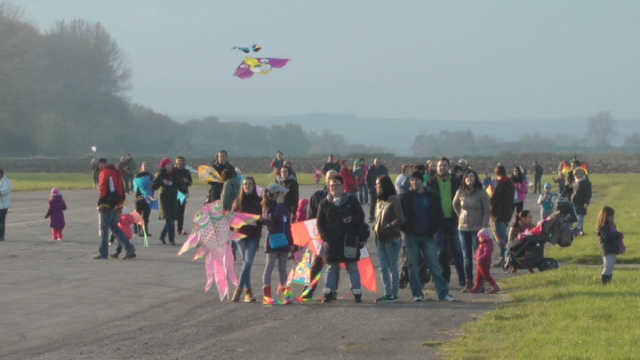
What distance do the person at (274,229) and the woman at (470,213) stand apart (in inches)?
101

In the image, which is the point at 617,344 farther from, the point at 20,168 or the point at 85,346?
the point at 20,168

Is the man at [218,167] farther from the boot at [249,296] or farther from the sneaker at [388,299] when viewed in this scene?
the sneaker at [388,299]


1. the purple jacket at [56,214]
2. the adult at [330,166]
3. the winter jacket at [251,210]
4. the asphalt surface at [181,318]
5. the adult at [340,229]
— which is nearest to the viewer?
the asphalt surface at [181,318]

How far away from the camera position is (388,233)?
12266 mm

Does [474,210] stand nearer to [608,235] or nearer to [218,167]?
[608,235]

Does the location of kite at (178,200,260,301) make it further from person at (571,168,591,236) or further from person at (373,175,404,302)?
person at (571,168,591,236)

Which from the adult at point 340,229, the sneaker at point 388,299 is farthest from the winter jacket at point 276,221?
the sneaker at point 388,299

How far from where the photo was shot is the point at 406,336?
32.4 ft

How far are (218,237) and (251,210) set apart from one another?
641 mm

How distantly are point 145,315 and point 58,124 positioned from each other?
10287cm

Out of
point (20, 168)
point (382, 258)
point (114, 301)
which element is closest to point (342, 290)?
point (382, 258)

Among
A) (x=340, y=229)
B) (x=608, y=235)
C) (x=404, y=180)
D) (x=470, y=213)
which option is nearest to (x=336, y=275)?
(x=340, y=229)

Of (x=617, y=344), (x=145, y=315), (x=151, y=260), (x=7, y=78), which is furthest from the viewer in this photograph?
(x=7, y=78)

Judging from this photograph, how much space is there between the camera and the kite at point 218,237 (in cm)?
1276
